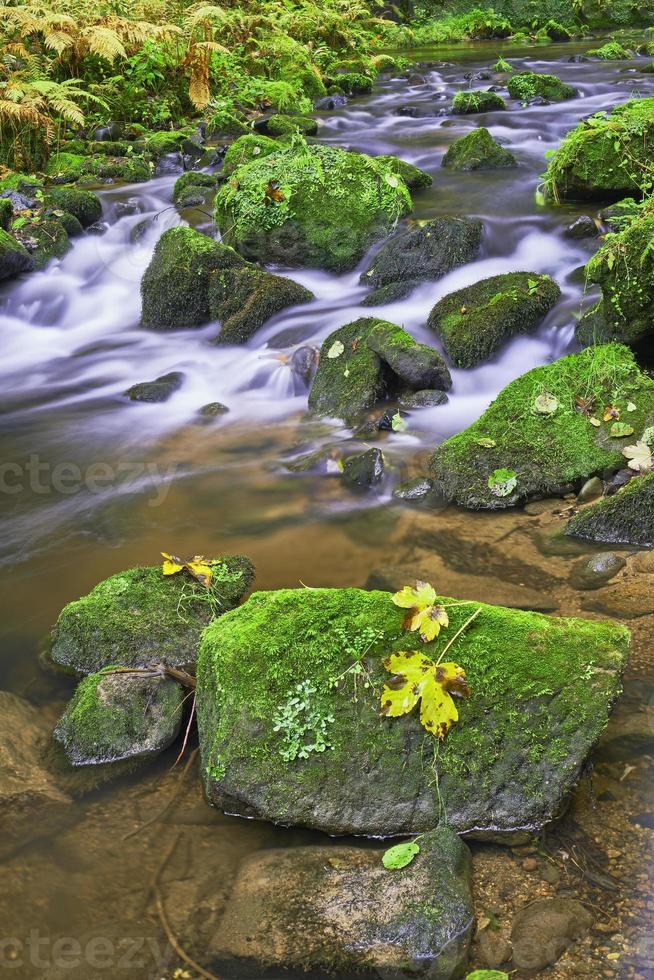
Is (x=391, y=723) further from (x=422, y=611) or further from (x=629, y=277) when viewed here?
(x=629, y=277)

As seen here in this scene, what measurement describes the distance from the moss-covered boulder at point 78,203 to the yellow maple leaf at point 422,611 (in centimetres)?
934

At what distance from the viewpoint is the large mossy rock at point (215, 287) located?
328 inches

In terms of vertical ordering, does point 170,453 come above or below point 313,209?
below

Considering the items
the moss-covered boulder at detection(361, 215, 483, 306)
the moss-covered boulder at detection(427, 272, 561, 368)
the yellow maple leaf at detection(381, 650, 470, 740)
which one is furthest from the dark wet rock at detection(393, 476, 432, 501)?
the moss-covered boulder at detection(361, 215, 483, 306)

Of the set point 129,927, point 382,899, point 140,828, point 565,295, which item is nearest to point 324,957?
point 382,899

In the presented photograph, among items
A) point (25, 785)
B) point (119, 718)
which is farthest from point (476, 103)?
point (25, 785)

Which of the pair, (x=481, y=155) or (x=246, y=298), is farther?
(x=481, y=155)

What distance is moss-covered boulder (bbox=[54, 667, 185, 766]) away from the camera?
11.1 feet

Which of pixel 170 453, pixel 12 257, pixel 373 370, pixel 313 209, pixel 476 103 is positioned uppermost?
pixel 476 103

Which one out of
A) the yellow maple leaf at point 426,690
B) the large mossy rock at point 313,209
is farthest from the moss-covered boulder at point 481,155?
the yellow maple leaf at point 426,690

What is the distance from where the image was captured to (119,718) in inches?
136

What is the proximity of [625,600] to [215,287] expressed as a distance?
5.82m

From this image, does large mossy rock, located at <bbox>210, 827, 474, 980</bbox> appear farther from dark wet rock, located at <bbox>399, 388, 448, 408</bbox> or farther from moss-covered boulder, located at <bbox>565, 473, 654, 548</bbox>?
dark wet rock, located at <bbox>399, 388, 448, 408</bbox>

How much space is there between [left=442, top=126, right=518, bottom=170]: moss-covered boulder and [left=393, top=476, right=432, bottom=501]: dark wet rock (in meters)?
7.16
